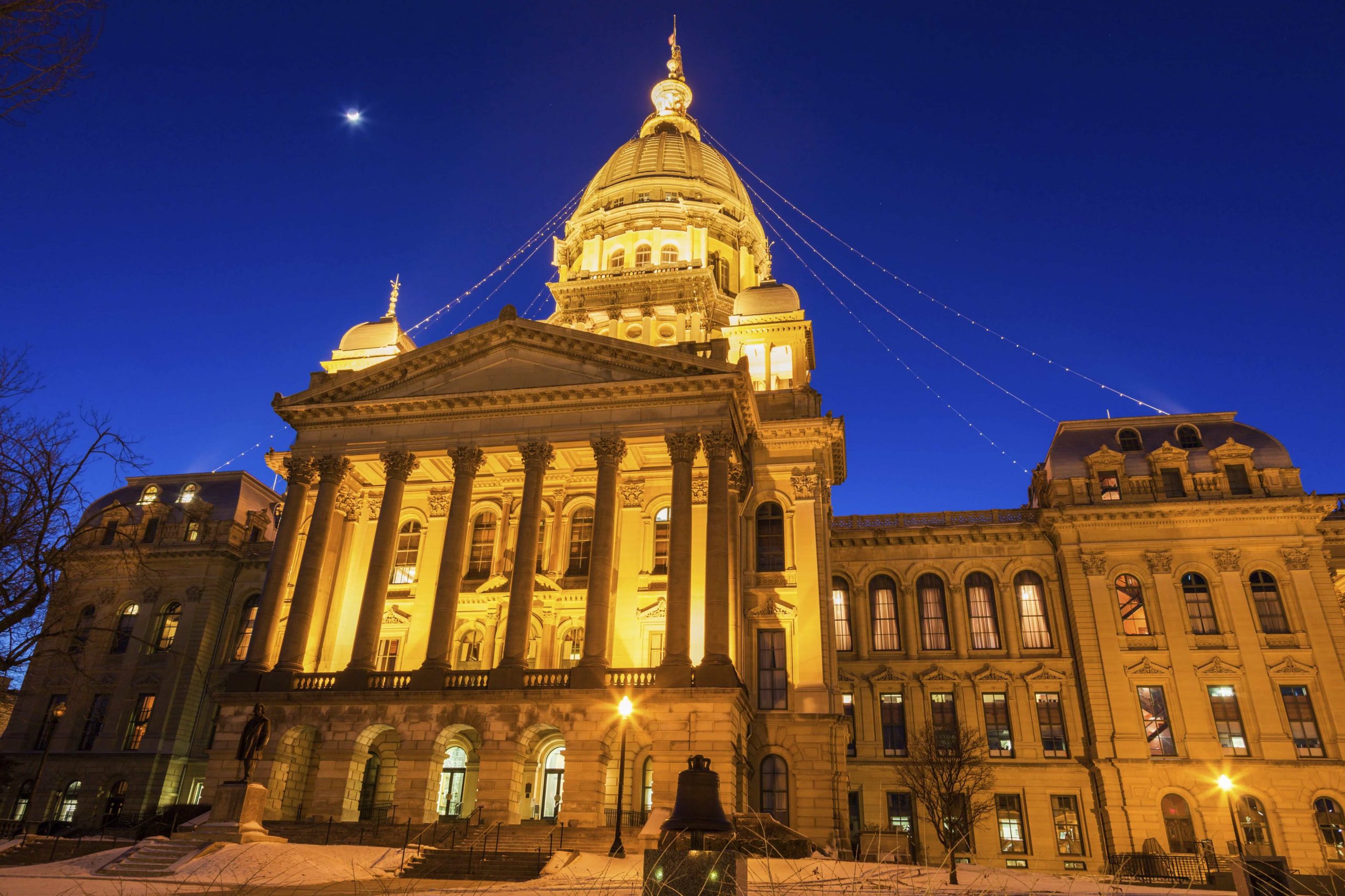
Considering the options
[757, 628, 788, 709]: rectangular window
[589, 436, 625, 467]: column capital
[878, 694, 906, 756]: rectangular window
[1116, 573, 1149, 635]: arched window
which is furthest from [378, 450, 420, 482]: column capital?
[1116, 573, 1149, 635]: arched window

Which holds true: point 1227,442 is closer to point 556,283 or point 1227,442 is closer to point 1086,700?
point 1086,700

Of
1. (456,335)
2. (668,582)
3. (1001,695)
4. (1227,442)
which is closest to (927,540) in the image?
(1001,695)

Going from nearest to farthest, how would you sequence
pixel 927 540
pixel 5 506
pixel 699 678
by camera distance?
pixel 5 506
pixel 699 678
pixel 927 540

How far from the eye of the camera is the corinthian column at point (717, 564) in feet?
97.3

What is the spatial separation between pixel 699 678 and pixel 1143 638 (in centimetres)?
2036

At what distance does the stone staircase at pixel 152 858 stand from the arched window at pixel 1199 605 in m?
36.3

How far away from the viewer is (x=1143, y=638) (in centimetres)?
3838

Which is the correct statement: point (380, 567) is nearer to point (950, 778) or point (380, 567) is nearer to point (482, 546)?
point (482, 546)

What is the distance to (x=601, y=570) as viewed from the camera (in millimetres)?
32156

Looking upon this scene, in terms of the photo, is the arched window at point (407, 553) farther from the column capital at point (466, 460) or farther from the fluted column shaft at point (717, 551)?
the fluted column shaft at point (717, 551)

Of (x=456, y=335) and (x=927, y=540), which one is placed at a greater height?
(x=456, y=335)

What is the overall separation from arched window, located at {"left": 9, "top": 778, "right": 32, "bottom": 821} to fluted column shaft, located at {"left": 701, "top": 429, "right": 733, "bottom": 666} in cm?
3568

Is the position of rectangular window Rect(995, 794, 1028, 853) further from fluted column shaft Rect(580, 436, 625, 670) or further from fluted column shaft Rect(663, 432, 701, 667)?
fluted column shaft Rect(580, 436, 625, 670)

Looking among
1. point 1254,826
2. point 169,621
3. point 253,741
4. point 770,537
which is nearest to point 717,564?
point 770,537
